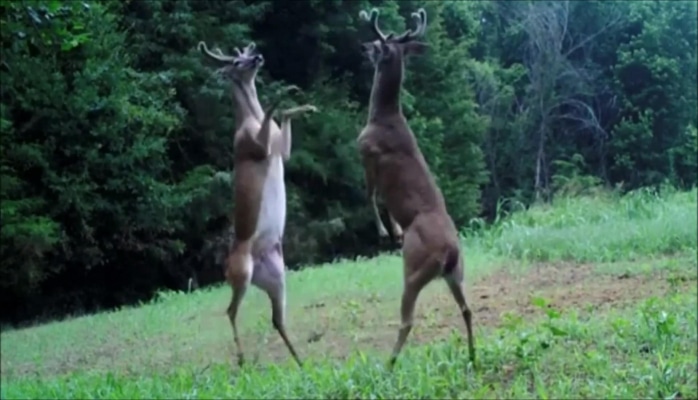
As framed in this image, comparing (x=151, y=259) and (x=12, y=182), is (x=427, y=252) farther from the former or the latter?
(x=12, y=182)

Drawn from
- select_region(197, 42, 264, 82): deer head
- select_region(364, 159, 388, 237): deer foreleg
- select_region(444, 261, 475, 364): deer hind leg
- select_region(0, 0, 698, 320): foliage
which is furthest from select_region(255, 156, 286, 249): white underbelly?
select_region(0, 0, 698, 320): foliage

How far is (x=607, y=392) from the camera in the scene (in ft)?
15.3

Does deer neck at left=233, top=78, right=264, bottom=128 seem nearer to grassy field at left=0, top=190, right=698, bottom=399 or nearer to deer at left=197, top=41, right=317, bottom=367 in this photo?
deer at left=197, top=41, right=317, bottom=367

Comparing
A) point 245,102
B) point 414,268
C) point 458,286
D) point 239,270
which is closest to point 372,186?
point 414,268

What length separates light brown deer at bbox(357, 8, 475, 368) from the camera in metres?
4.73

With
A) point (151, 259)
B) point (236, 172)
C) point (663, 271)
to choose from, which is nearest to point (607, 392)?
point (236, 172)

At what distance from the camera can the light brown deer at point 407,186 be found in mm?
4727

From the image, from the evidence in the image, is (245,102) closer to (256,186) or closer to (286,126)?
(286,126)

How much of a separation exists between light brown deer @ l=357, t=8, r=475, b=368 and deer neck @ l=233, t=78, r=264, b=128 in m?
0.65

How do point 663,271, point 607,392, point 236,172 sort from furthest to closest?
point 663,271, point 236,172, point 607,392

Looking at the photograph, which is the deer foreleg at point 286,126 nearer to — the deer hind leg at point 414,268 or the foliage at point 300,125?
the deer hind leg at point 414,268

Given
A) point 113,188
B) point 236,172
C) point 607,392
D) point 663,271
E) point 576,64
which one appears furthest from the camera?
point 576,64

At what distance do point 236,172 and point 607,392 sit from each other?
6.41 feet

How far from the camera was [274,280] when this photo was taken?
5.53 metres
